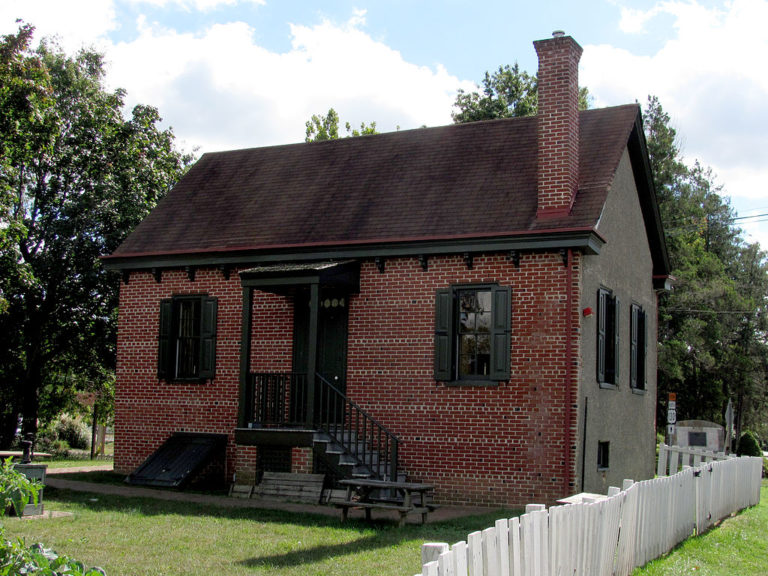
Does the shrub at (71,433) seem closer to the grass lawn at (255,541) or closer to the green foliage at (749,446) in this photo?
the grass lawn at (255,541)

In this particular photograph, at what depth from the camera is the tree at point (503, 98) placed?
1288 inches

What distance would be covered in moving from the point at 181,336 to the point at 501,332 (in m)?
6.37

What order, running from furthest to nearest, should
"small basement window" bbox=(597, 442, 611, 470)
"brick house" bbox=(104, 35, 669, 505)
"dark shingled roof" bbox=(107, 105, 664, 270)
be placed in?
1. "small basement window" bbox=(597, 442, 611, 470)
2. "dark shingled roof" bbox=(107, 105, 664, 270)
3. "brick house" bbox=(104, 35, 669, 505)

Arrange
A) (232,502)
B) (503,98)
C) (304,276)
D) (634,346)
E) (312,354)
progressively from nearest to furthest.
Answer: (232,502) < (312,354) < (304,276) < (634,346) < (503,98)

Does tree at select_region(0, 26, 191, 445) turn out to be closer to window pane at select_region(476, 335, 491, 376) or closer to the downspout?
window pane at select_region(476, 335, 491, 376)

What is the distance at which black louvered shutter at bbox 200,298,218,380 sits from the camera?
16.6 m

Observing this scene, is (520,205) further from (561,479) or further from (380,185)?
(561,479)

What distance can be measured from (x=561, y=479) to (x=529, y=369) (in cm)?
170

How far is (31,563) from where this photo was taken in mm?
4016

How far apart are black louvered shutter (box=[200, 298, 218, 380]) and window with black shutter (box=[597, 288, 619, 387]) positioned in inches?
271

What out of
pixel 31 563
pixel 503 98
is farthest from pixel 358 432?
pixel 503 98

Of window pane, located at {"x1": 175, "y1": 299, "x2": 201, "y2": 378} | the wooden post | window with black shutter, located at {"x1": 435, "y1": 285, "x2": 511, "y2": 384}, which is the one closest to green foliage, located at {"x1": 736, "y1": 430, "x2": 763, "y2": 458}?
window with black shutter, located at {"x1": 435, "y1": 285, "x2": 511, "y2": 384}

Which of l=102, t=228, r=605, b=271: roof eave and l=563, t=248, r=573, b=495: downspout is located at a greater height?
l=102, t=228, r=605, b=271: roof eave

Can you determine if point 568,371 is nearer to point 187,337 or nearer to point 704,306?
point 187,337
